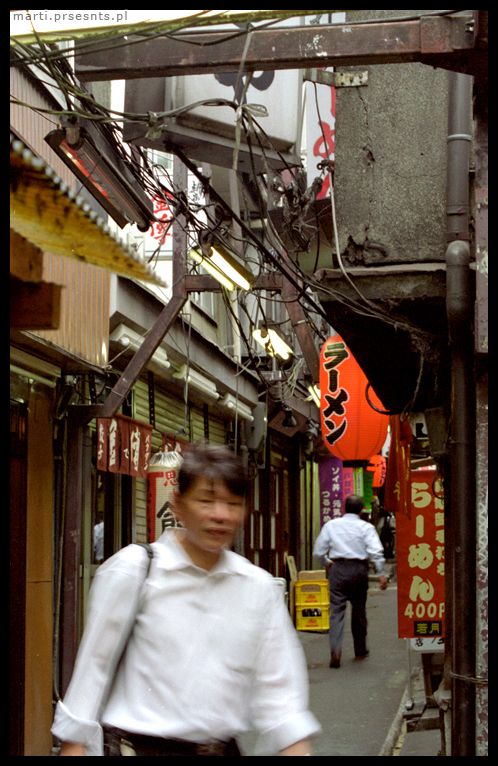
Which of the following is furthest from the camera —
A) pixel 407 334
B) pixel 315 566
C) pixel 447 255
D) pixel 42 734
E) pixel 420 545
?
pixel 315 566

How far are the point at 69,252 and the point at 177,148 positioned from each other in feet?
18.5

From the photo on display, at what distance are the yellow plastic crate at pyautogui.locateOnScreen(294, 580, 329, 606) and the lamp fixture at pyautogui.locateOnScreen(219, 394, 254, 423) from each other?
150 inches

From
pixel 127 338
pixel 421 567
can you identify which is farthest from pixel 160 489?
pixel 421 567

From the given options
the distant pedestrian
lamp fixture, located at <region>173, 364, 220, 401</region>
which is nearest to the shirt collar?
lamp fixture, located at <region>173, 364, 220, 401</region>

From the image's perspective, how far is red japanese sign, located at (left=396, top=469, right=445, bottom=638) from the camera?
41.3ft

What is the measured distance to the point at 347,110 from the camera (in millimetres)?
9461

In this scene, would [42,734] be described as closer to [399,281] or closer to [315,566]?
[399,281]

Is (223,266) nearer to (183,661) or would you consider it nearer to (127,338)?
(127,338)

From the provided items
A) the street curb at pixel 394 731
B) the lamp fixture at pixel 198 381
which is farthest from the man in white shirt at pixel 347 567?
the lamp fixture at pixel 198 381

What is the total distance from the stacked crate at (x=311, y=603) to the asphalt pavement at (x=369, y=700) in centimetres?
92

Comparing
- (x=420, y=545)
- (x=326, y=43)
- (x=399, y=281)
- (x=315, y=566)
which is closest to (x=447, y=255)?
(x=399, y=281)

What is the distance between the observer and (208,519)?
13.4ft

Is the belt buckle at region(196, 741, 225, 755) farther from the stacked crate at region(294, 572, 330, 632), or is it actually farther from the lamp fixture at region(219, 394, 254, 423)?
the stacked crate at region(294, 572, 330, 632)

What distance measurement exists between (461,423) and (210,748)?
16.0 feet
